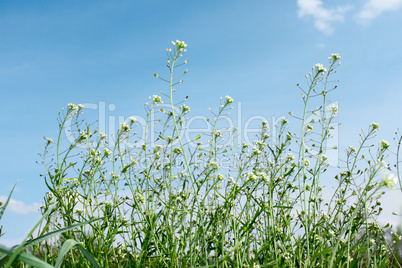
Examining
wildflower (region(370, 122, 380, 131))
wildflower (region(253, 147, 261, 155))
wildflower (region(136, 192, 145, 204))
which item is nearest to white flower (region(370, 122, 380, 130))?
wildflower (region(370, 122, 380, 131))

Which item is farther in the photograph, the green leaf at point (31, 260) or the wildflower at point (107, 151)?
the wildflower at point (107, 151)

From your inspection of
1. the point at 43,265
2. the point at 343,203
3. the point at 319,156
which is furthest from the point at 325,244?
the point at 43,265

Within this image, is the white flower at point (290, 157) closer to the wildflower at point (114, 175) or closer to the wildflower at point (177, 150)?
the wildflower at point (177, 150)

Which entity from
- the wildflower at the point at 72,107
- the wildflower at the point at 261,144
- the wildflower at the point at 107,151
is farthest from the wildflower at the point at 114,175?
the wildflower at the point at 261,144

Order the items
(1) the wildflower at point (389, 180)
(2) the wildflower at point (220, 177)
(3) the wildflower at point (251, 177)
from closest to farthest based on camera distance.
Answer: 1. (1) the wildflower at point (389, 180)
2. (3) the wildflower at point (251, 177)
3. (2) the wildflower at point (220, 177)

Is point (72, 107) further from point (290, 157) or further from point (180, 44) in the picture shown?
point (290, 157)

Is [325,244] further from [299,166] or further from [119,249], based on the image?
[119,249]

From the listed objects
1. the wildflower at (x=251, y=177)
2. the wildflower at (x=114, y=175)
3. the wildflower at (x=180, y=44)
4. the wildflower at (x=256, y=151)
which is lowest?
the wildflower at (x=251, y=177)

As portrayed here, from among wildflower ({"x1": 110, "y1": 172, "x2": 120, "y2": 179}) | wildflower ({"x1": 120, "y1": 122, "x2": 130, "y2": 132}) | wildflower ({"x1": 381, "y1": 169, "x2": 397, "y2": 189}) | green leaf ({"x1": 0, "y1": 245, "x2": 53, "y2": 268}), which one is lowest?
green leaf ({"x1": 0, "y1": 245, "x2": 53, "y2": 268})

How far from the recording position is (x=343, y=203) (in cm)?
415

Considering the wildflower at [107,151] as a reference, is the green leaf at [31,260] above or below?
below

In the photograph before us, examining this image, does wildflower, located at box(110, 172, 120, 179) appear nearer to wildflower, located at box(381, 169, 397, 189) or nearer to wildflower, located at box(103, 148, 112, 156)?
wildflower, located at box(103, 148, 112, 156)

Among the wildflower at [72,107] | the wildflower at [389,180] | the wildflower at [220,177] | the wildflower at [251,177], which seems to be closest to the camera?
Result: the wildflower at [389,180]

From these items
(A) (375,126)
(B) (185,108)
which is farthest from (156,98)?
(A) (375,126)
